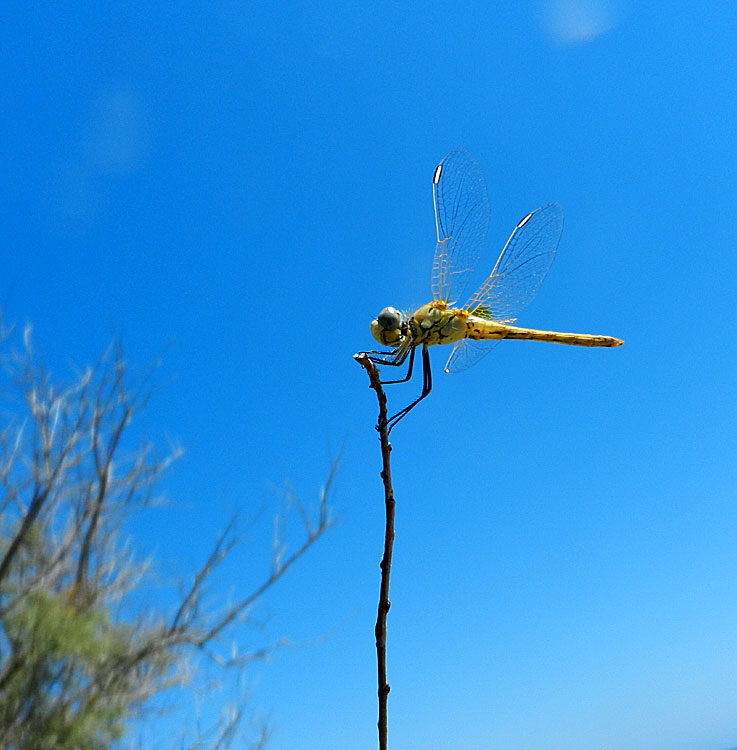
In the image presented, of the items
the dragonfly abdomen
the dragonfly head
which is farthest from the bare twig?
the dragonfly abdomen

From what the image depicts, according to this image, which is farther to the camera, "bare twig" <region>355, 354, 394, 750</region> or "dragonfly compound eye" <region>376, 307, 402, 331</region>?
"dragonfly compound eye" <region>376, 307, 402, 331</region>

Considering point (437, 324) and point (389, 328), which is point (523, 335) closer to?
point (437, 324)

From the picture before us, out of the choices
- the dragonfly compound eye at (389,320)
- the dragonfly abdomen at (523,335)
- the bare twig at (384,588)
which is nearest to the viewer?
the bare twig at (384,588)

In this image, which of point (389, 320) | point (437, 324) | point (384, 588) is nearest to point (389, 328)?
point (389, 320)

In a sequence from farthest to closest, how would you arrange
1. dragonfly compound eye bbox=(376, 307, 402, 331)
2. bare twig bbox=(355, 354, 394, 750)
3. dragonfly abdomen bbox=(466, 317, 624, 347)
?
dragonfly abdomen bbox=(466, 317, 624, 347)
dragonfly compound eye bbox=(376, 307, 402, 331)
bare twig bbox=(355, 354, 394, 750)

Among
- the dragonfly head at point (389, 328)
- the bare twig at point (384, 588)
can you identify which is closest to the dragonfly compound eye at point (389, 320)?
the dragonfly head at point (389, 328)

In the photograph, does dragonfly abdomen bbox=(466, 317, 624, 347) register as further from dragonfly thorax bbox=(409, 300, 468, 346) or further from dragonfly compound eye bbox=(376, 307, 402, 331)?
dragonfly compound eye bbox=(376, 307, 402, 331)

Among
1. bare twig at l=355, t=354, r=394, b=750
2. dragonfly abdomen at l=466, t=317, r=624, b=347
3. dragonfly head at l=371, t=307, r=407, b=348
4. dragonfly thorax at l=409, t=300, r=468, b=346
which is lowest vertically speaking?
bare twig at l=355, t=354, r=394, b=750

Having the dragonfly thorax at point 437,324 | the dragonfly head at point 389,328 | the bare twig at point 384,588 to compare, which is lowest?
the bare twig at point 384,588

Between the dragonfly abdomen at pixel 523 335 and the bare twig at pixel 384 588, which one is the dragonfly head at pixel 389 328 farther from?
the bare twig at pixel 384 588
